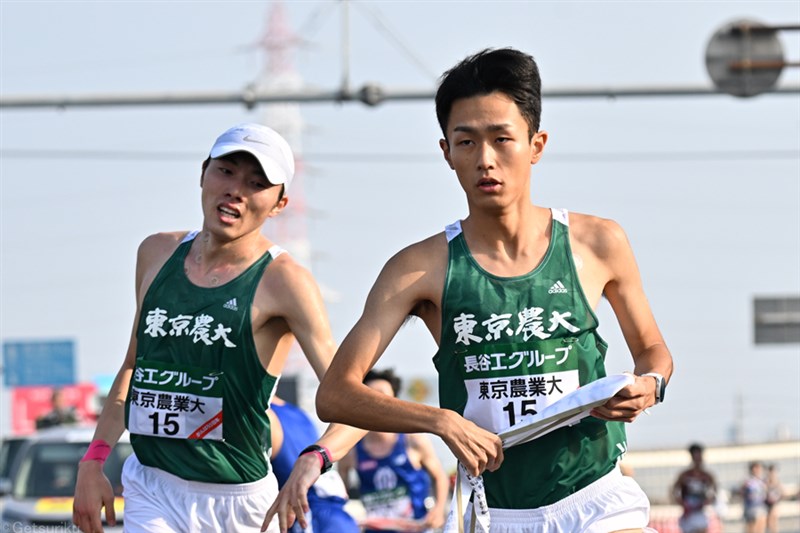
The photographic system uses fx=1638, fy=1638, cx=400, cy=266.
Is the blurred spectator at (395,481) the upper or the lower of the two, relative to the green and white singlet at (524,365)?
lower

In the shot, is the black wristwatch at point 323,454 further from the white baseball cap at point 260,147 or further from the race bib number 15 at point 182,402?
the white baseball cap at point 260,147

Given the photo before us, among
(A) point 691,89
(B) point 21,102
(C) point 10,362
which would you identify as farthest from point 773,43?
(C) point 10,362

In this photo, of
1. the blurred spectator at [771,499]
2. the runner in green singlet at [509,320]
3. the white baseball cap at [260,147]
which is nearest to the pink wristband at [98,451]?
the white baseball cap at [260,147]

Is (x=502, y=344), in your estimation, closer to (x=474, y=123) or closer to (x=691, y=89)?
(x=474, y=123)

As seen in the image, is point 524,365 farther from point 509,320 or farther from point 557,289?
point 557,289

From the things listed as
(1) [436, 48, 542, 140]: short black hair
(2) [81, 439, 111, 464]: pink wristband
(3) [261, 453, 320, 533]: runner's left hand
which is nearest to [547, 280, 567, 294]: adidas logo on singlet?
(1) [436, 48, 542, 140]: short black hair

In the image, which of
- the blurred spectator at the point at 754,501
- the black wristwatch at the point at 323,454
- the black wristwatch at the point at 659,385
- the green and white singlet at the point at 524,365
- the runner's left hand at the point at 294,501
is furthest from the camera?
the blurred spectator at the point at 754,501

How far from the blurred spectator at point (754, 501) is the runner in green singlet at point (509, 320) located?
29565 millimetres

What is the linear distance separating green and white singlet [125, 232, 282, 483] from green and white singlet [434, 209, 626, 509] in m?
1.39

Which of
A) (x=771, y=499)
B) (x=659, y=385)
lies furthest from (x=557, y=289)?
(x=771, y=499)

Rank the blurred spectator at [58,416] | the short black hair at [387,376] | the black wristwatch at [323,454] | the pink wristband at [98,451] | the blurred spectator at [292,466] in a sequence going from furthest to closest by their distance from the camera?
the blurred spectator at [58,416], the short black hair at [387,376], the blurred spectator at [292,466], the pink wristband at [98,451], the black wristwatch at [323,454]

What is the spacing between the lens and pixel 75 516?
615 centimetres

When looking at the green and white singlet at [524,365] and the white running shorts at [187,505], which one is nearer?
the green and white singlet at [524,365]

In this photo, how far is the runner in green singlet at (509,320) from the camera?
16.1ft
